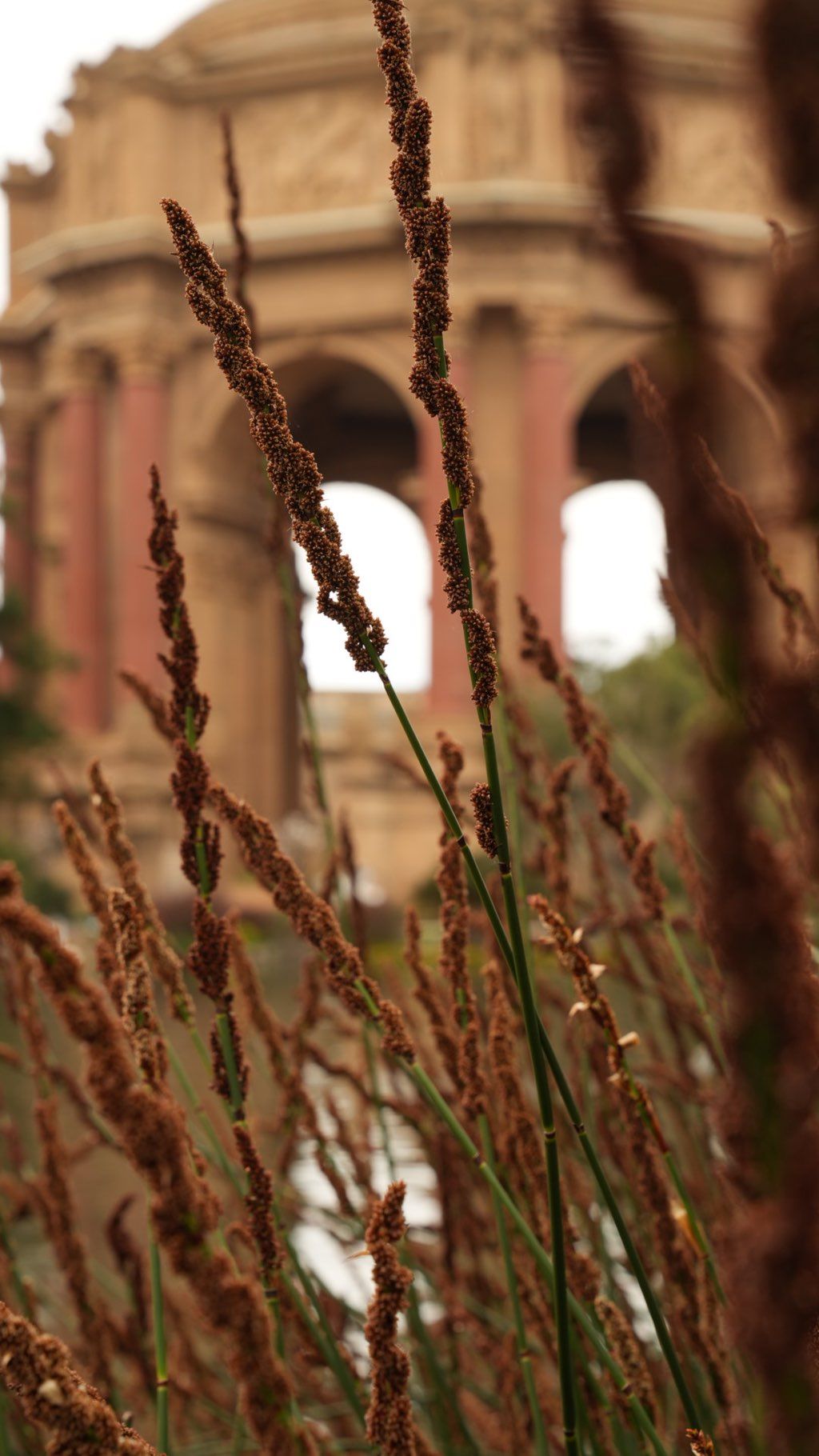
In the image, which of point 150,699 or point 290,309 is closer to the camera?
point 150,699

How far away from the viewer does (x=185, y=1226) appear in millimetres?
505

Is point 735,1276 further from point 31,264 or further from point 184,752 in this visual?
point 31,264

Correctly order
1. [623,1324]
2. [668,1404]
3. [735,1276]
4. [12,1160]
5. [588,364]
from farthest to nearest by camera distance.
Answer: [588,364] → [12,1160] → [668,1404] → [623,1324] → [735,1276]

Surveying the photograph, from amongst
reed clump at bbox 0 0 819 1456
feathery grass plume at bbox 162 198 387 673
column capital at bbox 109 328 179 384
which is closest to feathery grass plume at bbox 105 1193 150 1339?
reed clump at bbox 0 0 819 1456

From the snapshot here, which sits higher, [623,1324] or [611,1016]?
[611,1016]

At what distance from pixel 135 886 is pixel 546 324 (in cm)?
1774

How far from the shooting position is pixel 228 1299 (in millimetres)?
513

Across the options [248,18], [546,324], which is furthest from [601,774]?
[248,18]

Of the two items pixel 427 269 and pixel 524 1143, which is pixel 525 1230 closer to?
pixel 524 1143

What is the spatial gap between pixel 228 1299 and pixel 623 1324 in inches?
17.4

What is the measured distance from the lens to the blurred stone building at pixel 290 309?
57.9ft

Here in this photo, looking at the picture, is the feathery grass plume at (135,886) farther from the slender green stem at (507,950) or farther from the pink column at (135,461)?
the pink column at (135,461)

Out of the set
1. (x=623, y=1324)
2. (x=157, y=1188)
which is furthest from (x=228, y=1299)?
(x=623, y=1324)

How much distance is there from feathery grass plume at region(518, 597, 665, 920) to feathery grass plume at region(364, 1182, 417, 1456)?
443 millimetres
